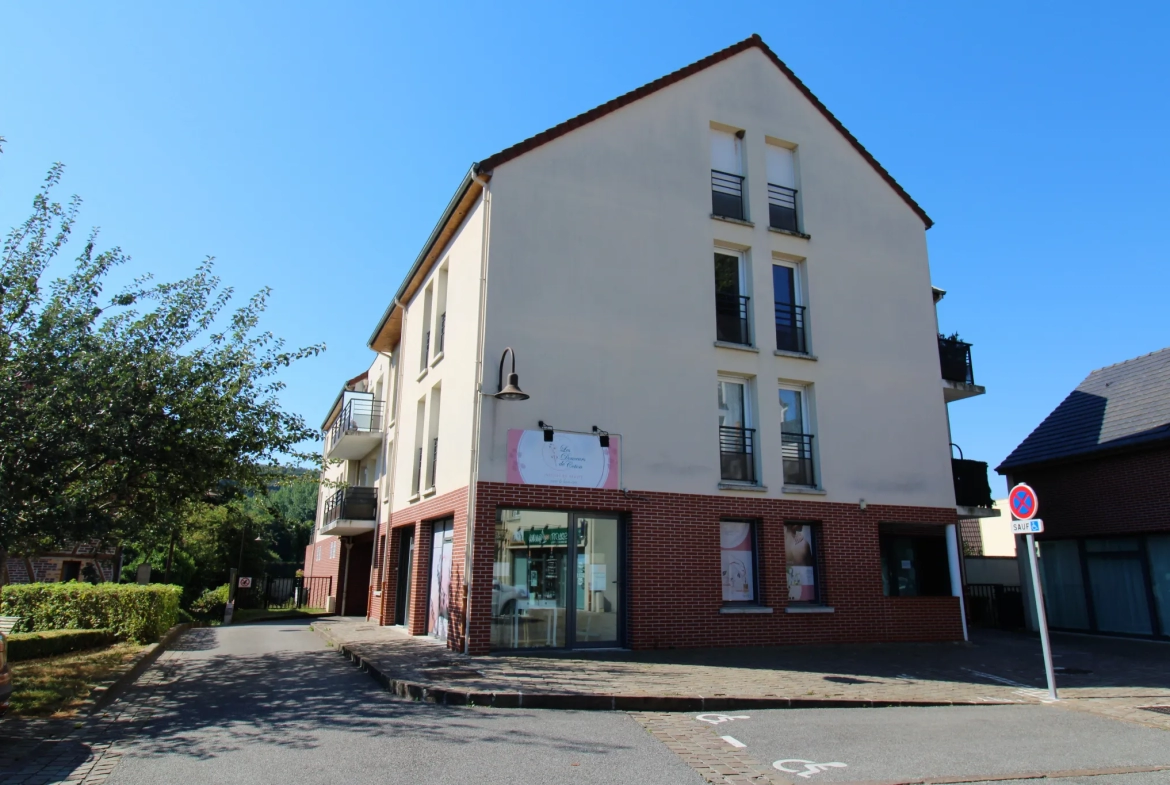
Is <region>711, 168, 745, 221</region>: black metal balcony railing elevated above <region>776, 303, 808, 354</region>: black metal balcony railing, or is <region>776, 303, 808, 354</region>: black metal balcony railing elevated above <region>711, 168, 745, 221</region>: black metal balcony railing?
<region>711, 168, 745, 221</region>: black metal balcony railing

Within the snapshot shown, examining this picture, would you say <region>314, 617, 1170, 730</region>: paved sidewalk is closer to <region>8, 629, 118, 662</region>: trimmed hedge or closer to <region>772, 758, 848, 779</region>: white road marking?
<region>772, 758, 848, 779</region>: white road marking

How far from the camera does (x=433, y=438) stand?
16547mm

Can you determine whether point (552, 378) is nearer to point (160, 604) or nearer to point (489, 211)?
point (489, 211)

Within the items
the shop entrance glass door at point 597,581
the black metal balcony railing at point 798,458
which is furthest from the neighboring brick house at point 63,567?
the black metal balcony railing at point 798,458

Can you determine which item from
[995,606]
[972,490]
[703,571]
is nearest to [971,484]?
[972,490]

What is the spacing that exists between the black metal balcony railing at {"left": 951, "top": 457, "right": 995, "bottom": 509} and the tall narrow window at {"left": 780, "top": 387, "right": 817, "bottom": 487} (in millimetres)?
4362

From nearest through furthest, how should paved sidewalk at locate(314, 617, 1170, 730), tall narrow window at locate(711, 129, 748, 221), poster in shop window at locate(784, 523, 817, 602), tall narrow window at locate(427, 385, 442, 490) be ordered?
paved sidewalk at locate(314, 617, 1170, 730) → poster in shop window at locate(784, 523, 817, 602) → tall narrow window at locate(711, 129, 748, 221) → tall narrow window at locate(427, 385, 442, 490)

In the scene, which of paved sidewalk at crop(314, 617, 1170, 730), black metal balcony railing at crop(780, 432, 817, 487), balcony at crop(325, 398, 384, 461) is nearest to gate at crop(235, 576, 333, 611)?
balcony at crop(325, 398, 384, 461)

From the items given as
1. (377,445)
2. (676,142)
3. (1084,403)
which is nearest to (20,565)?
(377,445)

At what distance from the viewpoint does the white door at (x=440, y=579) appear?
46.4 feet

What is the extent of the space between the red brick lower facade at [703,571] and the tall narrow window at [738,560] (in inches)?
6.9

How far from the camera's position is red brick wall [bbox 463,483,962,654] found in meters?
12.8

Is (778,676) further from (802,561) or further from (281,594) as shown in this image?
(281,594)

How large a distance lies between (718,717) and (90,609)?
12093 mm
